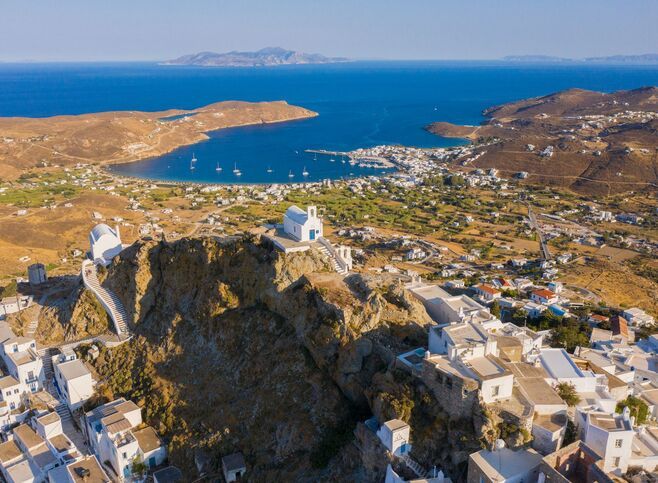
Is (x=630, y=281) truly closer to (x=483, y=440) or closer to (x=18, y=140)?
(x=483, y=440)

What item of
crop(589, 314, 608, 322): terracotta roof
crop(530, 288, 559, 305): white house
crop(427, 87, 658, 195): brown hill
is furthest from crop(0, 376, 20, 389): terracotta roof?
crop(427, 87, 658, 195): brown hill

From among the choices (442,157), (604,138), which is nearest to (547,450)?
(442,157)

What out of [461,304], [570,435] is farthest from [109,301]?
[570,435]

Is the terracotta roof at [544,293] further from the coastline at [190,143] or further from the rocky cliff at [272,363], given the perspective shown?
the coastline at [190,143]

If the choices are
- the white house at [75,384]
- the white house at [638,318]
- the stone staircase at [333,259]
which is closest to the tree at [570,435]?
the stone staircase at [333,259]

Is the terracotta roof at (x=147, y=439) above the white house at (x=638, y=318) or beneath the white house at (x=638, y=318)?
above

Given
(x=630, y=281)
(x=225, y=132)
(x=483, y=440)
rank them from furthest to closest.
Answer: (x=225, y=132)
(x=630, y=281)
(x=483, y=440)

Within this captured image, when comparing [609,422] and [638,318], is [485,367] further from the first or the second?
[638,318]
